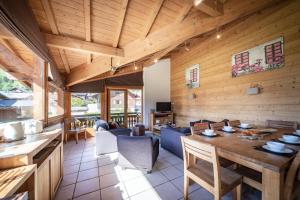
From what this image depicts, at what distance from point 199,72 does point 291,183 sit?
403cm

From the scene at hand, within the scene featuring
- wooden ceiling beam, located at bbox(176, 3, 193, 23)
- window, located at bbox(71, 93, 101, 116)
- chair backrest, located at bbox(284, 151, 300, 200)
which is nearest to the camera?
chair backrest, located at bbox(284, 151, 300, 200)

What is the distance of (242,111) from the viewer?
3.45 meters

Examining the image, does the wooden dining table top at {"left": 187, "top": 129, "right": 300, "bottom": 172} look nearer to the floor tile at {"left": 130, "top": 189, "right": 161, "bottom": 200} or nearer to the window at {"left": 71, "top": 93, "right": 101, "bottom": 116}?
the floor tile at {"left": 130, "top": 189, "right": 161, "bottom": 200}

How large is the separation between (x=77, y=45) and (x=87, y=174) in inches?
95.9

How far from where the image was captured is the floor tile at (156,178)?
2198 millimetres

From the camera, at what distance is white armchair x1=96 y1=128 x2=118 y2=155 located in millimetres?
3256

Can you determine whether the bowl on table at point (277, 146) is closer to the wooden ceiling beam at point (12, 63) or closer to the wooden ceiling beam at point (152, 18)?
the wooden ceiling beam at point (152, 18)

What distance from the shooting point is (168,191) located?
1992mm

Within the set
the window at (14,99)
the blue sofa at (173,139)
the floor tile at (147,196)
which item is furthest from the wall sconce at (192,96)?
the window at (14,99)

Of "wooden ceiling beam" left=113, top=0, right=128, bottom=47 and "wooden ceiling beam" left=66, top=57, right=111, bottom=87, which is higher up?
"wooden ceiling beam" left=113, top=0, right=128, bottom=47

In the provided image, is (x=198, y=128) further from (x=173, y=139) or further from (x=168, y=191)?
(x=168, y=191)

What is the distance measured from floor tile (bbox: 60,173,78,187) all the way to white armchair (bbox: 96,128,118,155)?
0.87 meters

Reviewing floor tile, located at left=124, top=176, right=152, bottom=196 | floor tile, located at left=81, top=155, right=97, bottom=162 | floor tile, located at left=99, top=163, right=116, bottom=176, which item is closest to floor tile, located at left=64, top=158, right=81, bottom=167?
floor tile, located at left=81, top=155, right=97, bottom=162

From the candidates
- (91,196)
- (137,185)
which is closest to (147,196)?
(137,185)
